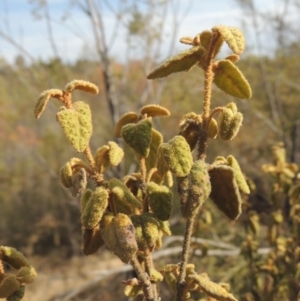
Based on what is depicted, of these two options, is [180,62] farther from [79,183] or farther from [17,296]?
[17,296]

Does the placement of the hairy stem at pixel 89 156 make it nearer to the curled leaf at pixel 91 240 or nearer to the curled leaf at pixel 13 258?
the curled leaf at pixel 91 240

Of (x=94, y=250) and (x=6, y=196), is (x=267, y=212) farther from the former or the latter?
(x=6, y=196)

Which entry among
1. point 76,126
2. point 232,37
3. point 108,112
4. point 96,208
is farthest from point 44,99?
point 108,112

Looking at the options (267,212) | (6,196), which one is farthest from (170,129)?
(267,212)

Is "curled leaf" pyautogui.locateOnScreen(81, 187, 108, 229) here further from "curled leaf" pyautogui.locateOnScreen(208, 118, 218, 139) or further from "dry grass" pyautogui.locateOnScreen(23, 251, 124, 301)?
"dry grass" pyautogui.locateOnScreen(23, 251, 124, 301)

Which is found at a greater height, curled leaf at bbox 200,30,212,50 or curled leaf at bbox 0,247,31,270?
curled leaf at bbox 200,30,212,50

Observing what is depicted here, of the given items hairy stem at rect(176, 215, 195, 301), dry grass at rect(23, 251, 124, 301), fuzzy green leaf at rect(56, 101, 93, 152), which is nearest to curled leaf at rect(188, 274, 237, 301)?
hairy stem at rect(176, 215, 195, 301)

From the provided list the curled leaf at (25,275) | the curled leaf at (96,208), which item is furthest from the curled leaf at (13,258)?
the curled leaf at (96,208)
